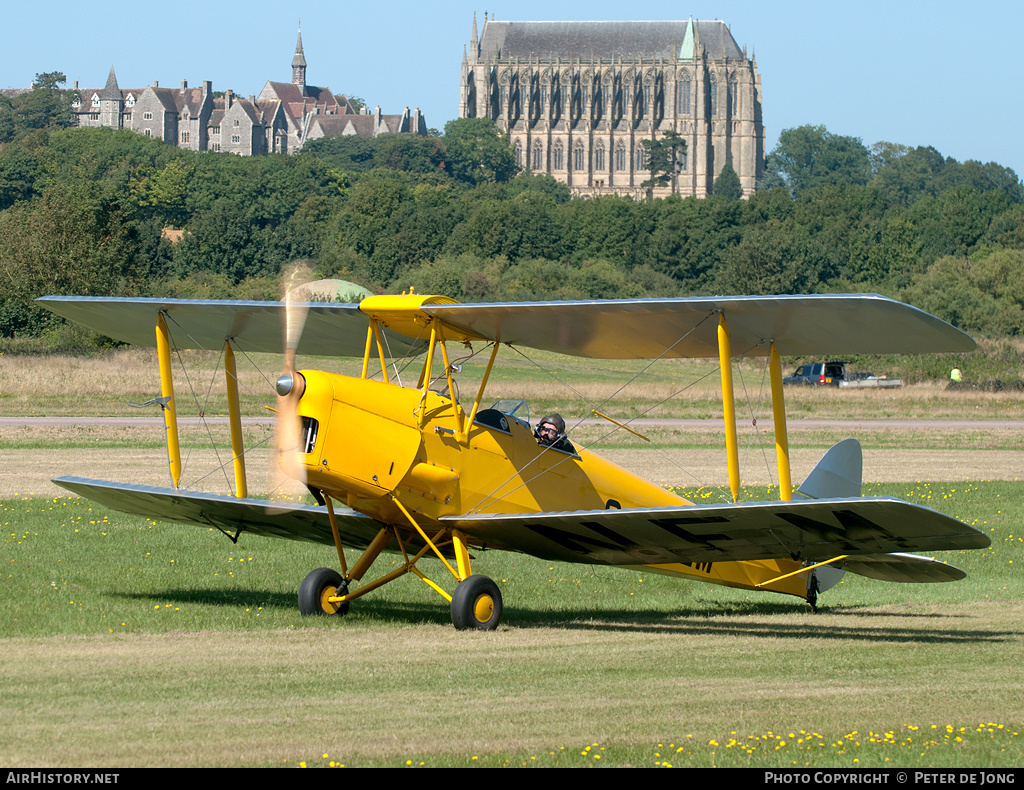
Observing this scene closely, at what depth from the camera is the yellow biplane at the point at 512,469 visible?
910 centimetres

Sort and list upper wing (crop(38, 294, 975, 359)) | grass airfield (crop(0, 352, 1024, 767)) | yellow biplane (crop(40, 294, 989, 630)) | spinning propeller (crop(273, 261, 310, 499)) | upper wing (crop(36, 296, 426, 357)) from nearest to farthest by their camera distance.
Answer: grass airfield (crop(0, 352, 1024, 767))
spinning propeller (crop(273, 261, 310, 499))
yellow biplane (crop(40, 294, 989, 630))
upper wing (crop(38, 294, 975, 359))
upper wing (crop(36, 296, 426, 357))

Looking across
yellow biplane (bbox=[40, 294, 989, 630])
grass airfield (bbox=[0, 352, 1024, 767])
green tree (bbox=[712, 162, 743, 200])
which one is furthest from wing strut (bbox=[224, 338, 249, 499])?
green tree (bbox=[712, 162, 743, 200])

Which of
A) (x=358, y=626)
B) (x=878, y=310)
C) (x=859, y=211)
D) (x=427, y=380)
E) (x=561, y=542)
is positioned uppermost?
(x=859, y=211)

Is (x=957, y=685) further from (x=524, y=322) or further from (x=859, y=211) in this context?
(x=859, y=211)

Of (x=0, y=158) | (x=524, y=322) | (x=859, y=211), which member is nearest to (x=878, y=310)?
(x=524, y=322)

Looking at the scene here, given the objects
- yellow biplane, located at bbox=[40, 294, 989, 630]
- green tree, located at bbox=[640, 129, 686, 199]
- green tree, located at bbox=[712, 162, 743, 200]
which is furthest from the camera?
green tree, located at bbox=[640, 129, 686, 199]

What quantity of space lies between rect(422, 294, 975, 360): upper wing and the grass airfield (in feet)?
8.02

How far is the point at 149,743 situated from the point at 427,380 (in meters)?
4.24

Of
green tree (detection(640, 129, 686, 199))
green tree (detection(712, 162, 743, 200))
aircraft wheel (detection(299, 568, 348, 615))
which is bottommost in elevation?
aircraft wheel (detection(299, 568, 348, 615))

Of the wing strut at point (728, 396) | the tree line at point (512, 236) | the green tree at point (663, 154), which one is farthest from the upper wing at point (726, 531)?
the green tree at point (663, 154)

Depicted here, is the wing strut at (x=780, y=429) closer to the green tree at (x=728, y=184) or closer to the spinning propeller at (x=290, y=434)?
the spinning propeller at (x=290, y=434)

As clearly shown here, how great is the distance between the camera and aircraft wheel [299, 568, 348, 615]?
1037 centimetres

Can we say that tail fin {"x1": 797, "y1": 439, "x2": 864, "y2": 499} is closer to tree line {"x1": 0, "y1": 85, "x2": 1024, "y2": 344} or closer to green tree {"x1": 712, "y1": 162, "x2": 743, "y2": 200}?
tree line {"x1": 0, "y1": 85, "x2": 1024, "y2": 344}

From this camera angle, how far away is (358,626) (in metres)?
10.0
